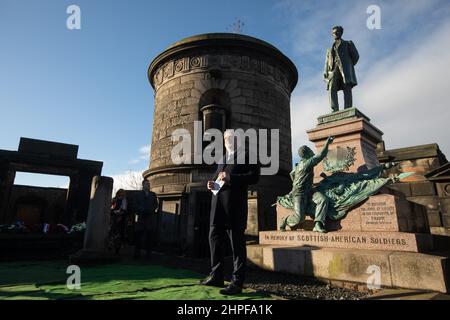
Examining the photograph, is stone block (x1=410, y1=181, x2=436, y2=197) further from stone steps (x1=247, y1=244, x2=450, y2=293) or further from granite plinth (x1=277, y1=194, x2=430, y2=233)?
stone steps (x1=247, y1=244, x2=450, y2=293)

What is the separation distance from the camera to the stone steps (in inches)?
145

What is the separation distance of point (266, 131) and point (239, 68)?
355 cm

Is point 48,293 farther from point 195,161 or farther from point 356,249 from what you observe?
point 195,161

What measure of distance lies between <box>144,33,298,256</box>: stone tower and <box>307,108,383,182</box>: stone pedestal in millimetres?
5587

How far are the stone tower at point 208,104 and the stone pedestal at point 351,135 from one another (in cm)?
559

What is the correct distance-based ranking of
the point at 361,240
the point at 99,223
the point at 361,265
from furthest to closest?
the point at 99,223 < the point at 361,240 < the point at 361,265

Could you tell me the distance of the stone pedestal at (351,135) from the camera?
661 centimetres

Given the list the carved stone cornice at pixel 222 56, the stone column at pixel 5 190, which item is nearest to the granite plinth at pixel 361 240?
the carved stone cornice at pixel 222 56

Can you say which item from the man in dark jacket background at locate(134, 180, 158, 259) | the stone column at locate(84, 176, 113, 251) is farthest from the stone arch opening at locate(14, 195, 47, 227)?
the stone column at locate(84, 176, 113, 251)

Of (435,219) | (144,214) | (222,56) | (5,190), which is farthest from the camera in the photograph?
(5,190)

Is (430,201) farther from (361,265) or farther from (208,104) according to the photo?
(208,104)

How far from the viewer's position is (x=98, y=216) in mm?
7457

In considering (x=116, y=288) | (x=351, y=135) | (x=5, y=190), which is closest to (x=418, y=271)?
(x=351, y=135)

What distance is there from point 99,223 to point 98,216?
19cm
